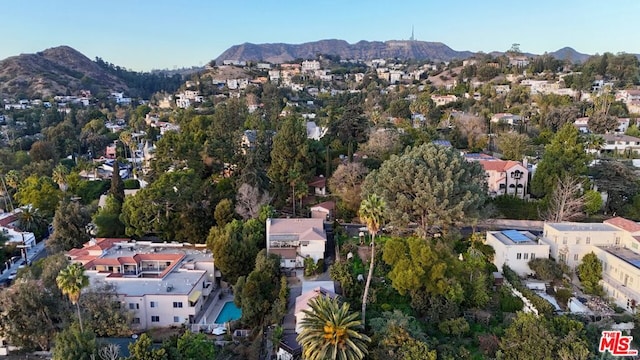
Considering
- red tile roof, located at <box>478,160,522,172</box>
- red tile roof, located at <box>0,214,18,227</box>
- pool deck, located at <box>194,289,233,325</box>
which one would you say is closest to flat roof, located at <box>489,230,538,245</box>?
red tile roof, located at <box>478,160,522,172</box>

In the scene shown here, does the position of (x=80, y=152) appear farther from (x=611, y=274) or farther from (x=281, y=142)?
(x=611, y=274)

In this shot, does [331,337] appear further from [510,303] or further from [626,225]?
[626,225]

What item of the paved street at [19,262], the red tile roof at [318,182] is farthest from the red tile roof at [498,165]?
the paved street at [19,262]

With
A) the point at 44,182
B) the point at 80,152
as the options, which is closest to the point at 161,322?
the point at 44,182

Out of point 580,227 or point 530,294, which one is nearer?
point 530,294

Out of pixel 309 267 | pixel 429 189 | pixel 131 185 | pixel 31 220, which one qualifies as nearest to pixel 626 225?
pixel 429 189

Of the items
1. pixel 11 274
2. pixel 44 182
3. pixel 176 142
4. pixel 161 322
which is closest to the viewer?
pixel 161 322
